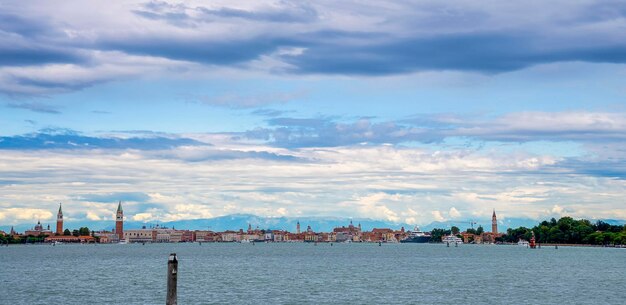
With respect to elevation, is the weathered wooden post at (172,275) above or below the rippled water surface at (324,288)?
above

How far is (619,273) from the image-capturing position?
113 meters

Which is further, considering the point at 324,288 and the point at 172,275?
the point at 324,288

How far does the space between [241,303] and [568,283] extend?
41.8 metres

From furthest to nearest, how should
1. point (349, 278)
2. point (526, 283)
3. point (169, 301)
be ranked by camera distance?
point (349, 278) → point (526, 283) → point (169, 301)

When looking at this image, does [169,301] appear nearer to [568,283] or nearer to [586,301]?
[586,301]

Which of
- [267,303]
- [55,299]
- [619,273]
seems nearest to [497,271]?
[619,273]

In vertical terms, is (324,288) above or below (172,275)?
below

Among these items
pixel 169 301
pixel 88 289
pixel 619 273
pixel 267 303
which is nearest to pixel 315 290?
pixel 267 303

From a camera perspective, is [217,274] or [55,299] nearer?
[55,299]

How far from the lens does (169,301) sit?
144 feet

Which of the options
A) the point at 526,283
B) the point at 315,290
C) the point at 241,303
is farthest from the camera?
the point at 526,283

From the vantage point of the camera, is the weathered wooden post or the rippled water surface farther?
the rippled water surface

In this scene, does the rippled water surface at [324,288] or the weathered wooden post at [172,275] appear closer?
the weathered wooden post at [172,275]

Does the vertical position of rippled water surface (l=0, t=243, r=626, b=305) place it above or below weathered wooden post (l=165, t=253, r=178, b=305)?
below
